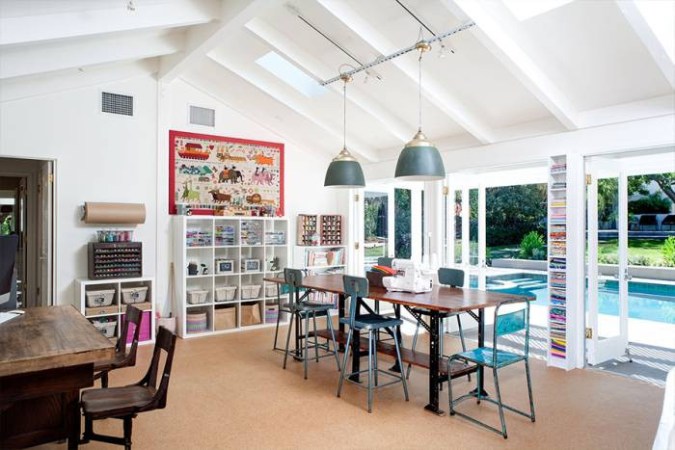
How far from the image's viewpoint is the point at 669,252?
34.7 feet

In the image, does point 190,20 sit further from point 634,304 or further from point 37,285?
point 634,304

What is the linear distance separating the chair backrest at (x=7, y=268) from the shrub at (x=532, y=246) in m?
11.9

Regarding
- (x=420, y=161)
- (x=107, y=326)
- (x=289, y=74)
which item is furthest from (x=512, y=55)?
(x=107, y=326)

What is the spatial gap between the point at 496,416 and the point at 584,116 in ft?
9.77

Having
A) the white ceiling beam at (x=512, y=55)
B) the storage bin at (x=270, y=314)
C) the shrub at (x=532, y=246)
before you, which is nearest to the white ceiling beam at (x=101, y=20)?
the white ceiling beam at (x=512, y=55)

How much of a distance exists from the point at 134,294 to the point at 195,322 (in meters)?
0.86

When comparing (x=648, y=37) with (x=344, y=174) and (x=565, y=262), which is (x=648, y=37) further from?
(x=344, y=174)

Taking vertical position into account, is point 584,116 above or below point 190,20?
below

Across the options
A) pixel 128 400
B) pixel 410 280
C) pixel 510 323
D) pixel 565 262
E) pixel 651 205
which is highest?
pixel 651 205

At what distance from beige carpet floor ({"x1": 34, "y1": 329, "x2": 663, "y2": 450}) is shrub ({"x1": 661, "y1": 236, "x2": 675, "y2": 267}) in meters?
7.72

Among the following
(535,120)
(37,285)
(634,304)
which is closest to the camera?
(535,120)

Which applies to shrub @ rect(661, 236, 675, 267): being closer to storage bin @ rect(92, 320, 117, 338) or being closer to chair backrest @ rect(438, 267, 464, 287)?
chair backrest @ rect(438, 267, 464, 287)

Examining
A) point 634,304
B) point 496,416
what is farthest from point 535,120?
point 634,304

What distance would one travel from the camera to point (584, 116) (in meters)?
4.62
